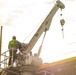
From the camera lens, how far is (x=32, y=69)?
62.7 ft

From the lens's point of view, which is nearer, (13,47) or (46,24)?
(13,47)

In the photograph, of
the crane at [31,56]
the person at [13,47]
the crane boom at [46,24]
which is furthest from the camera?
the crane boom at [46,24]

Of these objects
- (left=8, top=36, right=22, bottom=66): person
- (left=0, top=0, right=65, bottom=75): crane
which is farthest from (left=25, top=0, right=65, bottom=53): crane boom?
(left=8, top=36, right=22, bottom=66): person

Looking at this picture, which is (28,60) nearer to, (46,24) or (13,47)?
(13,47)

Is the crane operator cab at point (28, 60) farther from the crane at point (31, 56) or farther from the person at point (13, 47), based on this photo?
the person at point (13, 47)

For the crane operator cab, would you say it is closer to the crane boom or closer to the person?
the person

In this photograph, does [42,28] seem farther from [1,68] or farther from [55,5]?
[1,68]

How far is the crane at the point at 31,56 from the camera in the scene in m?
19.0

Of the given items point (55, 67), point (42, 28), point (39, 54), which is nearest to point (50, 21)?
point (42, 28)

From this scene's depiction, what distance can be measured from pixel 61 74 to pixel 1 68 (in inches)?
201

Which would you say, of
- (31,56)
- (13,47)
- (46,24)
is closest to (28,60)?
(31,56)

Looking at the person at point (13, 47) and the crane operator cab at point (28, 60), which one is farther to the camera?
the person at point (13, 47)

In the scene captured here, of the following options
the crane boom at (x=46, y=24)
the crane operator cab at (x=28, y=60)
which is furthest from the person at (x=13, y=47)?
the crane boom at (x=46, y=24)

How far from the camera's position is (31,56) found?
19.4 metres
